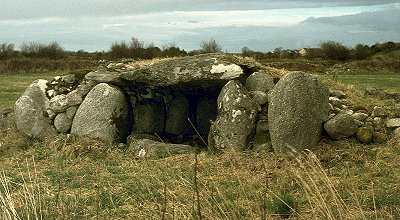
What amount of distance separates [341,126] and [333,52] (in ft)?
132

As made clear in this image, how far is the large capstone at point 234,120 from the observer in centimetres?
1144

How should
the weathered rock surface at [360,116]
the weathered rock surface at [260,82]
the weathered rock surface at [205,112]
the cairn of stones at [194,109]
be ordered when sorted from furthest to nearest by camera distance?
the weathered rock surface at [205,112], the weathered rock surface at [260,82], the weathered rock surface at [360,116], the cairn of stones at [194,109]

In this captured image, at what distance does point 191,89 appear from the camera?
43.6 feet

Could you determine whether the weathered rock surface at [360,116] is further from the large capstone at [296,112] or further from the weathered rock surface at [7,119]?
the weathered rock surface at [7,119]

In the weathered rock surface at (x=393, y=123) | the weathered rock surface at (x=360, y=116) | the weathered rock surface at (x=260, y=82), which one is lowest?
the weathered rock surface at (x=393, y=123)

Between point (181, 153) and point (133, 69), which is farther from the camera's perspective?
point (133, 69)

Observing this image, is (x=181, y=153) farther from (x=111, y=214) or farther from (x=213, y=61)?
(x=111, y=214)

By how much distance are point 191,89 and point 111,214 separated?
6.83 m

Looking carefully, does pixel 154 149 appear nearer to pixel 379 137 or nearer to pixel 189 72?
pixel 189 72

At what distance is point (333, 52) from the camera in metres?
50.2

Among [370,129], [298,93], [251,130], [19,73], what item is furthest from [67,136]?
[19,73]

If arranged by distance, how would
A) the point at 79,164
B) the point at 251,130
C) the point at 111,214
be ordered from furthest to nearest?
the point at 251,130 → the point at 79,164 → the point at 111,214

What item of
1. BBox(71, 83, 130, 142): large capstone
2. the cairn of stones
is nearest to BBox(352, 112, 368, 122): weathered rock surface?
the cairn of stones

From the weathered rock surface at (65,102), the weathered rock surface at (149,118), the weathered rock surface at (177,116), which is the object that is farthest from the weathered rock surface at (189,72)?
the weathered rock surface at (65,102)
